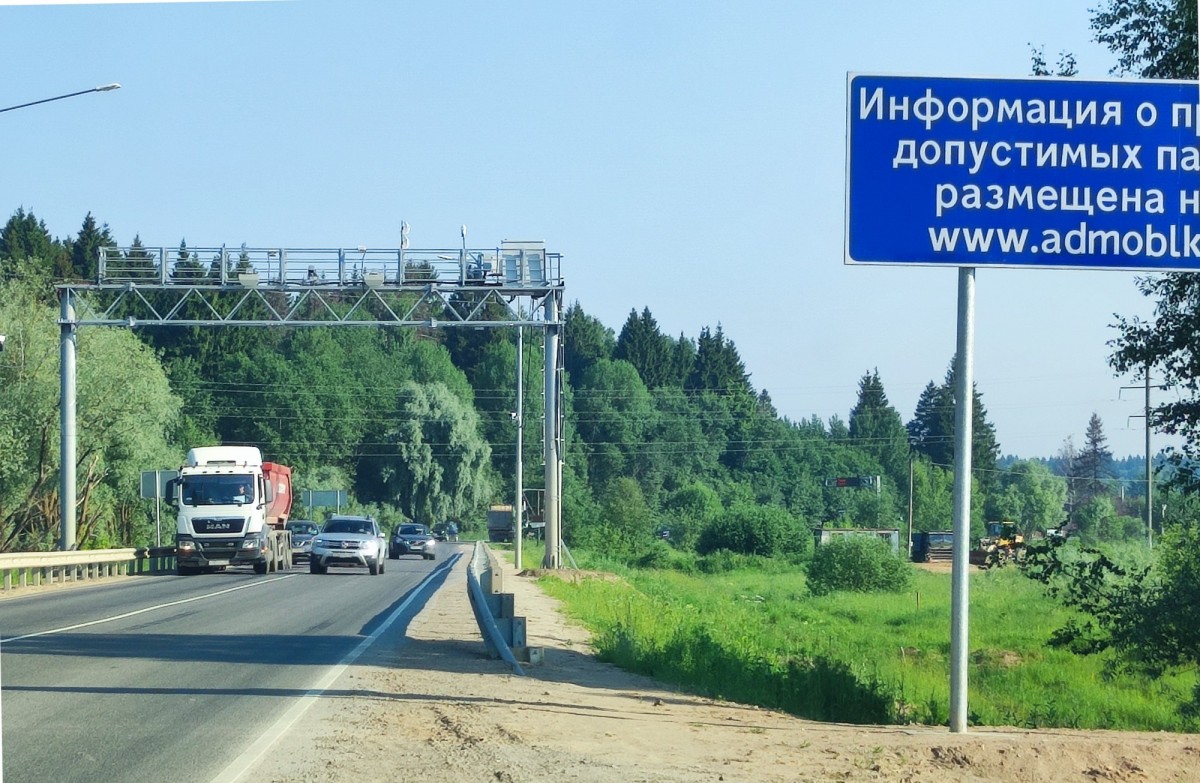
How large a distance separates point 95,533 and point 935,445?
393 feet

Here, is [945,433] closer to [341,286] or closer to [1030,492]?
[1030,492]

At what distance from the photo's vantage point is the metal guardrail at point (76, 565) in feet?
107

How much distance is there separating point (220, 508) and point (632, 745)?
32255 millimetres

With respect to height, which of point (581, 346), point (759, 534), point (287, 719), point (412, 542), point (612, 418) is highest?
point (581, 346)

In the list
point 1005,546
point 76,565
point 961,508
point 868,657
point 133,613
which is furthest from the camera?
point 76,565

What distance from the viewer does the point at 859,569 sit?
5772cm

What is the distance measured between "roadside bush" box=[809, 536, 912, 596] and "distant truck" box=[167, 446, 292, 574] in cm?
2480

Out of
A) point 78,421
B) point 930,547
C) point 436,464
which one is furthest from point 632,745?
point 436,464

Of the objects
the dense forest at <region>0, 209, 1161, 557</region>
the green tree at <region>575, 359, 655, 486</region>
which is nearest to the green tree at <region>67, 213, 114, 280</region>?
the dense forest at <region>0, 209, 1161, 557</region>

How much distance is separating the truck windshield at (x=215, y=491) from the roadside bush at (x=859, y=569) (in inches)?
1005

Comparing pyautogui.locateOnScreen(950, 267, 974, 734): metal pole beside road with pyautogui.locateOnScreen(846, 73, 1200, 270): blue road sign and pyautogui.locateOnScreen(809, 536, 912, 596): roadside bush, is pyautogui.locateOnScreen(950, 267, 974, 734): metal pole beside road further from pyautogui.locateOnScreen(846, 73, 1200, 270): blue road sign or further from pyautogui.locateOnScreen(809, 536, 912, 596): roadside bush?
pyautogui.locateOnScreen(809, 536, 912, 596): roadside bush

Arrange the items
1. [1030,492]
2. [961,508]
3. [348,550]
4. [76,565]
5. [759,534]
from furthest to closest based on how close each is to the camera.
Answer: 1. [1030,492]
2. [759,534]
3. [348,550]
4. [76,565]
5. [961,508]

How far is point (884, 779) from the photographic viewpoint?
30.7 feet

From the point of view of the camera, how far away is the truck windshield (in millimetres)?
40844
